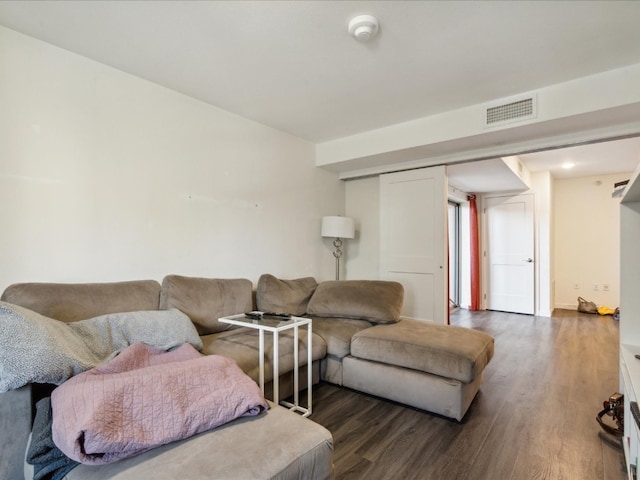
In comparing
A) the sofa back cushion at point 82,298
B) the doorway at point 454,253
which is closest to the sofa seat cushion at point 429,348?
the sofa back cushion at point 82,298

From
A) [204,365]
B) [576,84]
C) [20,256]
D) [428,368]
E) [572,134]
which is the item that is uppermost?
[576,84]

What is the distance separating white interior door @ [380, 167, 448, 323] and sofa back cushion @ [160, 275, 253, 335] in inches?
78.4

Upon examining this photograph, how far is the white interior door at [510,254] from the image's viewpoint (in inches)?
226

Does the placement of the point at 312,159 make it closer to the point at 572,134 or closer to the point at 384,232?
the point at 384,232

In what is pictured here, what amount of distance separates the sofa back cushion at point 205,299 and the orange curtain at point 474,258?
476cm

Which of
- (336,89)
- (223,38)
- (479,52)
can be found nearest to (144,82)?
(223,38)

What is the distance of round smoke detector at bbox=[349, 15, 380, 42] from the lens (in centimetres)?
182

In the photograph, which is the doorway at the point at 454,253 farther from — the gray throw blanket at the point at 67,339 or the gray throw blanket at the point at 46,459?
the gray throw blanket at the point at 46,459

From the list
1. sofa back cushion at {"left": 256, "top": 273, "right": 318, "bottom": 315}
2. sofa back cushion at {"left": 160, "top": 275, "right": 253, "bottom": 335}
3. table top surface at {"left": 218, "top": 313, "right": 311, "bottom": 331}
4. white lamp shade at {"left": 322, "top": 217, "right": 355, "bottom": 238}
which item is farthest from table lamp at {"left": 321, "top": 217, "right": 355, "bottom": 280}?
table top surface at {"left": 218, "top": 313, "right": 311, "bottom": 331}

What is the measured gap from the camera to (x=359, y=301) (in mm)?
3084

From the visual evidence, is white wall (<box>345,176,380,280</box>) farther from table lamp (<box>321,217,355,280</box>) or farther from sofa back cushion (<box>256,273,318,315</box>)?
sofa back cushion (<box>256,273,318,315</box>)

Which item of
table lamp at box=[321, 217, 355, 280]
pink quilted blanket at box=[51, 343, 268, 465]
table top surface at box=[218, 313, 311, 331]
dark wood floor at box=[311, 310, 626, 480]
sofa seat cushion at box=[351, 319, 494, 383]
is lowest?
dark wood floor at box=[311, 310, 626, 480]

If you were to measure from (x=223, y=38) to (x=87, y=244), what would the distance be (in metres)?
1.61

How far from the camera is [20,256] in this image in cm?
199
